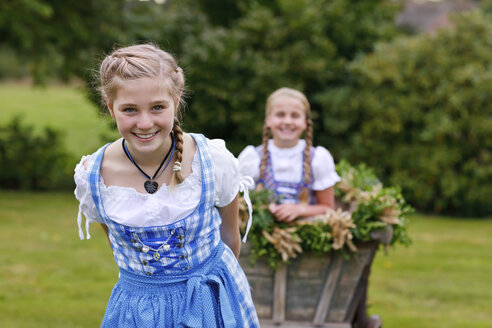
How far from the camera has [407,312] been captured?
218 inches

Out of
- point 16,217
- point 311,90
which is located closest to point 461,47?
point 311,90

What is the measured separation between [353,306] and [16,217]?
629 cm

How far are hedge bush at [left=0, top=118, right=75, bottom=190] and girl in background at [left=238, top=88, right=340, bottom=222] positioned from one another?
747 centimetres

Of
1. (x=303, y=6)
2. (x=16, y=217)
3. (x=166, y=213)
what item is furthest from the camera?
(x=303, y=6)

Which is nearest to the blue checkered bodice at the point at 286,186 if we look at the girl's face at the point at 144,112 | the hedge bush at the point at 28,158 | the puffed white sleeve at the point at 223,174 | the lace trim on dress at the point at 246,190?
the lace trim on dress at the point at 246,190

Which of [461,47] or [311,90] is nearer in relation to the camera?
[461,47]

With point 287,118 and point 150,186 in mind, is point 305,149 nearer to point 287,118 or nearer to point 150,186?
point 287,118

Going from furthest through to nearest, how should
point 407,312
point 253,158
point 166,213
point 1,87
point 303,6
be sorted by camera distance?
1. point 1,87
2. point 303,6
3. point 407,312
4. point 253,158
5. point 166,213

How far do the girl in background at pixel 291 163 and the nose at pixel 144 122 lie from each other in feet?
7.05

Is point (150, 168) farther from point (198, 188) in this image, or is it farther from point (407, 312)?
point (407, 312)

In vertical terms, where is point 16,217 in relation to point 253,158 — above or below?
below

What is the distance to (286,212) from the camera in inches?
156

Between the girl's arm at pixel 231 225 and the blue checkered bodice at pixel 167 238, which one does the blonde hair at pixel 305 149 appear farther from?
the blue checkered bodice at pixel 167 238

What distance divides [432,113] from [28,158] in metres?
6.68
